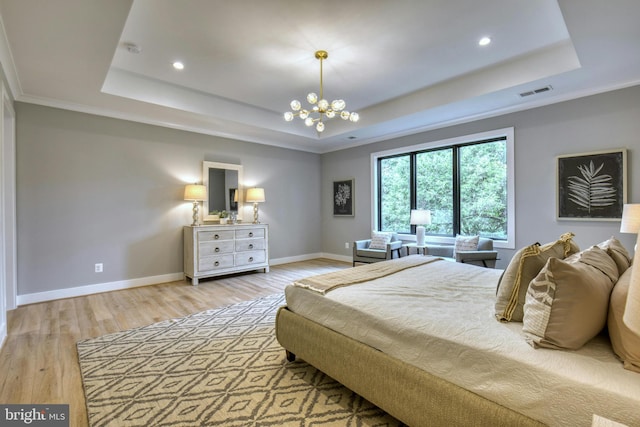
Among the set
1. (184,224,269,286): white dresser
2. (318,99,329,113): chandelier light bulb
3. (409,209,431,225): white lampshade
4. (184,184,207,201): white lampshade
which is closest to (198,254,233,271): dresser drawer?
(184,224,269,286): white dresser

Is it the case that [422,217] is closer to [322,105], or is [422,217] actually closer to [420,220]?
[420,220]

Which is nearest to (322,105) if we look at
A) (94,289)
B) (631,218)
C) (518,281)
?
(518,281)

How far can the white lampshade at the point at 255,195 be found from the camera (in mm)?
5637

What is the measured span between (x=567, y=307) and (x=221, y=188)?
17.0 ft

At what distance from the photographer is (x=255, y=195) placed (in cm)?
564

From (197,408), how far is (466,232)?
14.6ft

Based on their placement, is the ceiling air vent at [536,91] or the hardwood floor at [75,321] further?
the ceiling air vent at [536,91]

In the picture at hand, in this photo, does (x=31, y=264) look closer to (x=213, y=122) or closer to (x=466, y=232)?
(x=213, y=122)

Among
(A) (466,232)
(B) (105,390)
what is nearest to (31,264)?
(B) (105,390)

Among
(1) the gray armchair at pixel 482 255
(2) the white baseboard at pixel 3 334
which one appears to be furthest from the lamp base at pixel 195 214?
(1) the gray armchair at pixel 482 255

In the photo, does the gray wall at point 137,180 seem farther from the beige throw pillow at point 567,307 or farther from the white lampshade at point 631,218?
the beige throw pillow at point 567,307

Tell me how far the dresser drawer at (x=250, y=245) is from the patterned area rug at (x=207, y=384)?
229cm

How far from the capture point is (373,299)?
6.35ft

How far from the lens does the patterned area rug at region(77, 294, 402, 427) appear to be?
5.74 ft
